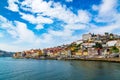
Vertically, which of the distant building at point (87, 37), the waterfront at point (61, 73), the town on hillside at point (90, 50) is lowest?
the waterfront at point (61, 73)

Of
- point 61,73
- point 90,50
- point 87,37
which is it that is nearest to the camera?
point 61,73

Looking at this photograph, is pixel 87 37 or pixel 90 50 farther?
pixel 87 37

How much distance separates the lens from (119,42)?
4825 inches

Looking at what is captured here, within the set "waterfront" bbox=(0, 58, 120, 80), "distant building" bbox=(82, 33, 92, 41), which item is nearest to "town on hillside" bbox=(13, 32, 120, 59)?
"distant building" bbox=(82, 33, 92, 41)

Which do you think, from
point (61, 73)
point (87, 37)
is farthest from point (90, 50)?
point (61, 73)

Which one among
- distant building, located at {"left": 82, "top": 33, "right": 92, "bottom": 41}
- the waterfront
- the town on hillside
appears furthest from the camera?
distant building, located at {"left": 82, "top": 33, "right": 92, "bottom": 41}

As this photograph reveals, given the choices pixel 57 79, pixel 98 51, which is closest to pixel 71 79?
pixel 57 79

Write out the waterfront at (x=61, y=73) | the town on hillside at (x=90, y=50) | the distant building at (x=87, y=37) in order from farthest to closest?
1. the distant building at (x=87, y=37)
2. the town on hillside at (x=90, y=50)
3. the waterfront at (x=61, y=73)

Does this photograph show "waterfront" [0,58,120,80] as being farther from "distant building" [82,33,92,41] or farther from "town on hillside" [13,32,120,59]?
"distant building" [82,33,92,41]

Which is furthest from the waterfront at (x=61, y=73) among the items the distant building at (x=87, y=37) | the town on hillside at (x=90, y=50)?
the distant building at (x=87, y=37)

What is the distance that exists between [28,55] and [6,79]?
155 metres

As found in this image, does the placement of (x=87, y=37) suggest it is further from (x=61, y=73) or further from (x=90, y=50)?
(x=61, y=73)

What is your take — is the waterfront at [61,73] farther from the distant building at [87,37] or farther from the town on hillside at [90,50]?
the distant building at [87,37]

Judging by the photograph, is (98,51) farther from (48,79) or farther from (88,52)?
(48,79)
